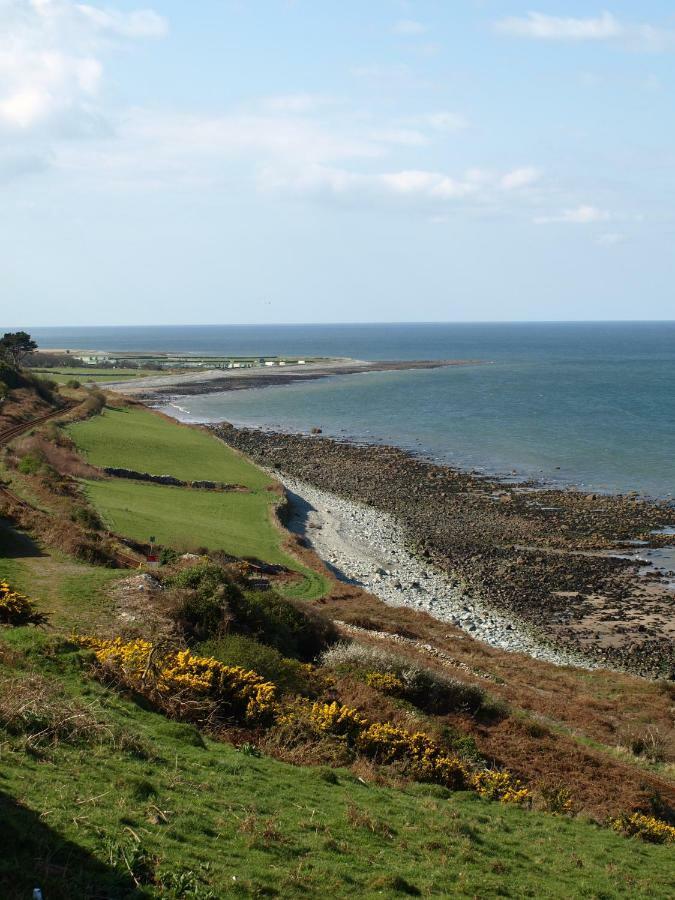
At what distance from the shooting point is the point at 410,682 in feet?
68.4

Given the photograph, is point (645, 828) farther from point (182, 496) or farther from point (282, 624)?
point (182, 496)

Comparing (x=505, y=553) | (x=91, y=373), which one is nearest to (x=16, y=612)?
(x=505, y=553)

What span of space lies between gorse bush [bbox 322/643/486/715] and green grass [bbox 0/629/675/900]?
5158mm

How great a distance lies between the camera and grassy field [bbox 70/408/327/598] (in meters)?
40.6

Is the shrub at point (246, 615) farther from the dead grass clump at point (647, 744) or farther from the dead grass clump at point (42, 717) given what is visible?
the dead grass clump at point (647, 744)

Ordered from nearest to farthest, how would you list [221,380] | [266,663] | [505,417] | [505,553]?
[266,663] < [505,553] < [505,417] < [221,380]

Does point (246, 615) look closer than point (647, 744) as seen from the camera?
No

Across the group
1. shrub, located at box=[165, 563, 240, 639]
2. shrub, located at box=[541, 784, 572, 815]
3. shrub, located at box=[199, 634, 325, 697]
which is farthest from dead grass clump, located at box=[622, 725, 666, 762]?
shrub, located at box=[165, 563, 240, 639]

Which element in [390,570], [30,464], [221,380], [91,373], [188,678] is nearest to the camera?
[188,678]

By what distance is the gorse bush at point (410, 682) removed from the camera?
20.6 meters

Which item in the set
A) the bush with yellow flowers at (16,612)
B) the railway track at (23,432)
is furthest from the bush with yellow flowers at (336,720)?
the railway track at (23,432)

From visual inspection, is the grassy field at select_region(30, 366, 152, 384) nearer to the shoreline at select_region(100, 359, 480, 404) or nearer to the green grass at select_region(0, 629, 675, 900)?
the shoreline at select_region(100, 359, 480, 404)

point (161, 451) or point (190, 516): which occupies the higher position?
point (161, 451)

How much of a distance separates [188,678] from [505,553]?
33388mm
